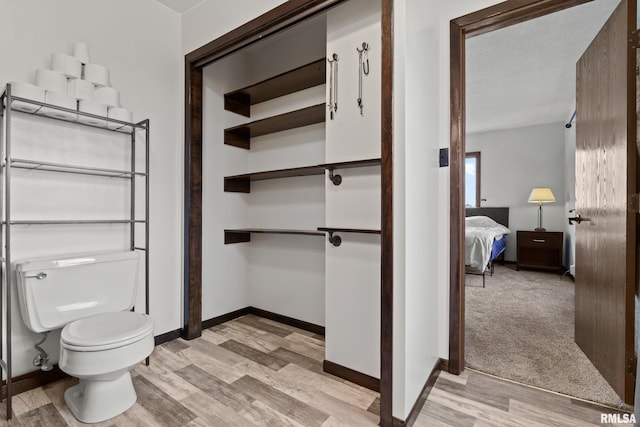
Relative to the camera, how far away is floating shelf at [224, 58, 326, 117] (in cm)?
216

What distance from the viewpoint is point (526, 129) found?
18.3 ft

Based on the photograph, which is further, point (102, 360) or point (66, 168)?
point (66, 168)

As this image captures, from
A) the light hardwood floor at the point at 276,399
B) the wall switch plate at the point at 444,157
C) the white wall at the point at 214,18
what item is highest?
the white wall at the point at 214,18

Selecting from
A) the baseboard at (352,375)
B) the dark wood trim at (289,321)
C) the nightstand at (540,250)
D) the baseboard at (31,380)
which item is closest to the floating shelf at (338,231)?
the baseboard at (352,375)

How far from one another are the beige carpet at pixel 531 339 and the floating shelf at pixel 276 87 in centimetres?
223

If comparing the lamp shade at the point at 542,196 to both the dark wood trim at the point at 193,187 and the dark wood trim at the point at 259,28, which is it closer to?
the dark wood trim at the point at 259,28

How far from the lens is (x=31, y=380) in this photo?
1.68 meters

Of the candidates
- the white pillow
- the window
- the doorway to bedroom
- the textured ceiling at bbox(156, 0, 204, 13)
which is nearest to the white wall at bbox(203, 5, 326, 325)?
the textured ceiling at bbox(156, 0, 204, 13)

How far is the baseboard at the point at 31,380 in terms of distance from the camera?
163 cm

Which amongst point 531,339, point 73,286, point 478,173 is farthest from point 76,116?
point 478,173

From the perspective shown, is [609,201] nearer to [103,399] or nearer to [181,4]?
[103,399]

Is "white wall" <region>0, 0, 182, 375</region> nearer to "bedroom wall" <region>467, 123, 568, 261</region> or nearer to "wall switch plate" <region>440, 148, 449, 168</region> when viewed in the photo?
"wall switch plate" <region>440, 148, 449, 168</region>

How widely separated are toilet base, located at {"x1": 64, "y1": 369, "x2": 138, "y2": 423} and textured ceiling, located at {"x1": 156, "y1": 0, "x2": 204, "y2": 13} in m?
2.42

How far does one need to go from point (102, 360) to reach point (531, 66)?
14.4 ft
